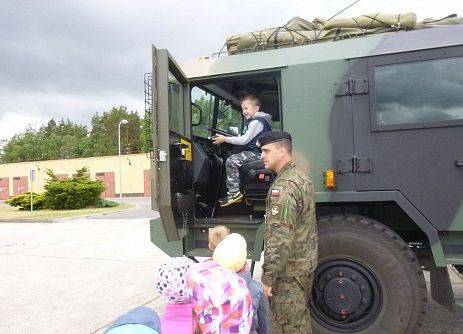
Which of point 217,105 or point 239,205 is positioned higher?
point 217,105

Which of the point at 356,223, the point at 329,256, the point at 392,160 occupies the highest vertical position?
the point at 392,160

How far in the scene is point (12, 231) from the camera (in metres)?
13.5

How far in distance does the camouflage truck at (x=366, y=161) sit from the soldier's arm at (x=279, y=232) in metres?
0.84

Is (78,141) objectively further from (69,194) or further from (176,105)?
(176,105)

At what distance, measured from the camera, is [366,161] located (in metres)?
3.44

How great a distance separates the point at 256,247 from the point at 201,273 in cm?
160

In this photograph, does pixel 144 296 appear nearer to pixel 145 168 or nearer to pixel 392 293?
pixel 392 293

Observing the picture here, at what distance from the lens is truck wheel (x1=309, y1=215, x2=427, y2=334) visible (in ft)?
10.5

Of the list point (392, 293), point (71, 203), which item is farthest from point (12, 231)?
point (392, 293)

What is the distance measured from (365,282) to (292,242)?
103 cm

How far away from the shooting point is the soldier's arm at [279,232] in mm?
2572

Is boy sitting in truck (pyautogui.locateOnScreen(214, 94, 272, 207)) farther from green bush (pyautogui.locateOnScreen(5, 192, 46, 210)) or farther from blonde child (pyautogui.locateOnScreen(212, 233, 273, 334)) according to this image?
green bush (pyautogui.locateOnScreen(5, 192, 46, 210))

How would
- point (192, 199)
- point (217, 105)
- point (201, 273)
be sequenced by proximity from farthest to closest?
1. point (217, 105)
2. point (192, 199)
3. point (201, 273)

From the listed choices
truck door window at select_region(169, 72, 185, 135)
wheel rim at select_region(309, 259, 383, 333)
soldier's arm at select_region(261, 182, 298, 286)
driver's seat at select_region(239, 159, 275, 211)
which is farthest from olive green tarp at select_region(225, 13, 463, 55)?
wheel rim at select_region(309, 259, 383, 333)
